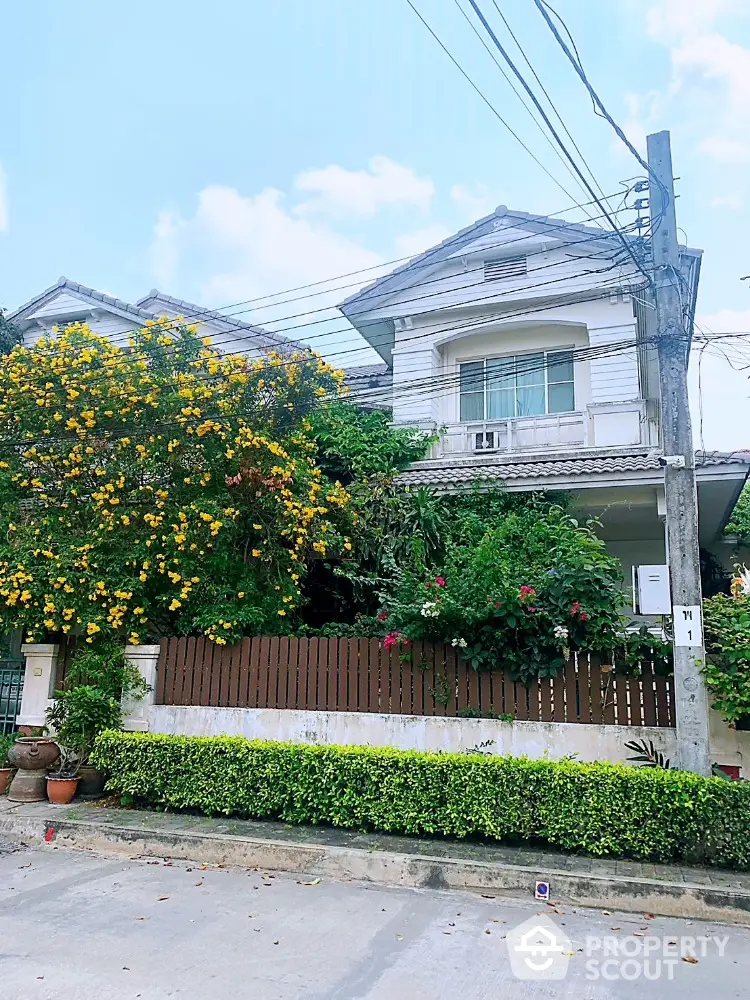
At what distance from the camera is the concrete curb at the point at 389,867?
17.9 feet

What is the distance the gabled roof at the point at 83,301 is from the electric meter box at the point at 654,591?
11314mm

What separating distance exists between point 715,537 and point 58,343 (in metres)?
11.2

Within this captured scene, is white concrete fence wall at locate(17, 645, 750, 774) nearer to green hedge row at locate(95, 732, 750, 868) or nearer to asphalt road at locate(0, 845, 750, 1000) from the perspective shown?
green hedge row at locate(95, 732, 750, 868)

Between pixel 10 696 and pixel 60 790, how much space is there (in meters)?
2.73

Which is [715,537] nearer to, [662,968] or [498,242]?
[498,242]

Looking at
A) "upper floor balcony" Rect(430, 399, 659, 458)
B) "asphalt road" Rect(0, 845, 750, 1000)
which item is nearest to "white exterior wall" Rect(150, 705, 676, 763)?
"asphalt road" Rect(0, 845, 750, 1000)

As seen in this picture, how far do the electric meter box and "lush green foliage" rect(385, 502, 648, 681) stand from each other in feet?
3.19

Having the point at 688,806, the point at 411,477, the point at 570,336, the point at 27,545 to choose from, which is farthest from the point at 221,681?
the point at 570,336

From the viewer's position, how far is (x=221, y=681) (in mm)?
8805

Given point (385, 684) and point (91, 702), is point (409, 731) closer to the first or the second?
point (385, 684)

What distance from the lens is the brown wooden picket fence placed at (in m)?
7.27

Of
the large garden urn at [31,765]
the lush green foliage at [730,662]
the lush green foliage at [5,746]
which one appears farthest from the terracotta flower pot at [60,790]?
the lush green foliage at [730,662]

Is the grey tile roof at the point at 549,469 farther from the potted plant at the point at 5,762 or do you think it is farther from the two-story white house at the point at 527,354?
the potted plant at the point at 5,762

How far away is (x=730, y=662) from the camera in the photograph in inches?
255
